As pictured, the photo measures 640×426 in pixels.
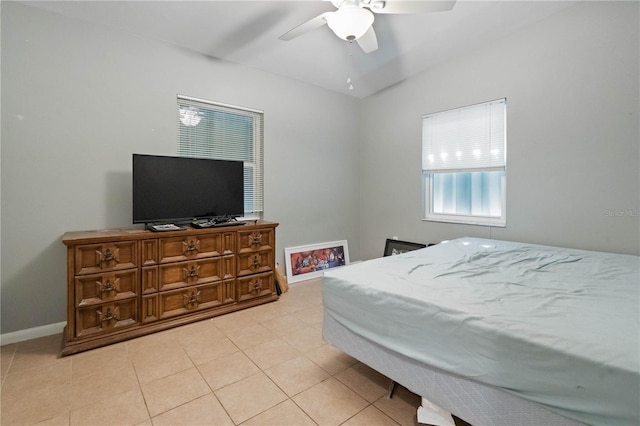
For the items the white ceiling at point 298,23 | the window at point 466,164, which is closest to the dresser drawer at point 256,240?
the white ceiling at point 298,23

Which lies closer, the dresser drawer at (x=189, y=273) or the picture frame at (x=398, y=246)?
the dresser drawer at (x=189, y=273)

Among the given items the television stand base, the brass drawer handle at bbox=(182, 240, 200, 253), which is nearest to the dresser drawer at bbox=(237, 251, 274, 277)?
the television stand base

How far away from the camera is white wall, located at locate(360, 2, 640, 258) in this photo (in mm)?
2434

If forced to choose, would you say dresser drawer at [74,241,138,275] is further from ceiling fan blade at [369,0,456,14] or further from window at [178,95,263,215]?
ceiling fan blade at [369,0,456,14]

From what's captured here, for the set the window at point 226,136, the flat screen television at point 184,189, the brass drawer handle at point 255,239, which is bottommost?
the brass drawer handle at point 255,239

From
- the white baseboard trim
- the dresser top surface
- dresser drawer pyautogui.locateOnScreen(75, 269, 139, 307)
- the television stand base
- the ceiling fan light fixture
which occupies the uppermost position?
the ceiling fan light fixture

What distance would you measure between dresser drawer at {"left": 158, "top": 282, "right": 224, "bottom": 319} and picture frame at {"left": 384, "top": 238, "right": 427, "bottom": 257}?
91.4 inches

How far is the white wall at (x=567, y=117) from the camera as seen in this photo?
243 centimetres

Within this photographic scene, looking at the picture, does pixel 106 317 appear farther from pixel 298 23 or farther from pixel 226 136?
pixel 298 23

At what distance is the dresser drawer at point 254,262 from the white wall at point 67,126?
3.65ft

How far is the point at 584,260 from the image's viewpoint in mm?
2215

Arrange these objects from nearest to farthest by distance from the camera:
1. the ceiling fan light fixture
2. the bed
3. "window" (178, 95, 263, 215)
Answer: the bed, the ceiling fan light fixture, "window" (178, 95, 263, 215)

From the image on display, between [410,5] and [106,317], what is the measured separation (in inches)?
123

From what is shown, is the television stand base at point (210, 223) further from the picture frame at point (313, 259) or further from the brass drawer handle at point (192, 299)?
the picture frame at point (313, 259)
